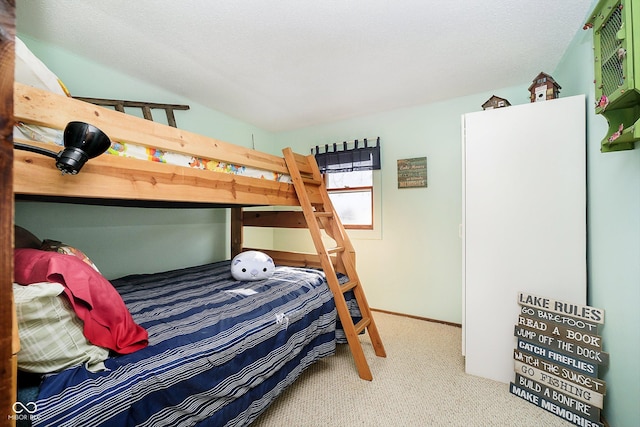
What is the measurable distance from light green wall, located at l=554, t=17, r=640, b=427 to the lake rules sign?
7cm

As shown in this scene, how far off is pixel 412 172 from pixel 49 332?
9.98ft

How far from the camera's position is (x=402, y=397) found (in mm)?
1740

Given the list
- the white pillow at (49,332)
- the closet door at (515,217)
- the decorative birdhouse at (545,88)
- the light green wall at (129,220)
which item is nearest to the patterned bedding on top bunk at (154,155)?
the white pillow at (49,332)

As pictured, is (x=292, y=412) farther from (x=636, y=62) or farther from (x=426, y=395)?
(x=636, y=62)

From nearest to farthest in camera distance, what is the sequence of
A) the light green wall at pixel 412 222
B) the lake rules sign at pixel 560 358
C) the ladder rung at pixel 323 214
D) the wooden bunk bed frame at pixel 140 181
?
the wooden bunk bed frame at pixel 140 181, the light green wall at pixel 412 222, the lake rules sign at pixel 560 358, the ladder rung at pixel 323 214

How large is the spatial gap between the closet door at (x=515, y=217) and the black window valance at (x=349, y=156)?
1.31 metres

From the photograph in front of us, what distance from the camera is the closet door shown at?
1729 millimetres

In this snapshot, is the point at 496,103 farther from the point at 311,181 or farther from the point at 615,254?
the point at 311,181

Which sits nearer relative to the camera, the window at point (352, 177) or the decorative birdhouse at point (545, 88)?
the decorative birdhouse at point (545, 88)

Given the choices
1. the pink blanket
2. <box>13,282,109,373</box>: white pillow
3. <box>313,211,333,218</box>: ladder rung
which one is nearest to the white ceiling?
<box>313,211,333,218</box>: ladder rung

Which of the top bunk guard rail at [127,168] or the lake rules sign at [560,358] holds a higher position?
the top bunk guard rail at [127,168]

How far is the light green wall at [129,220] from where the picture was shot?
2033 mm

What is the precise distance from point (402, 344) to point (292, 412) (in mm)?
1250

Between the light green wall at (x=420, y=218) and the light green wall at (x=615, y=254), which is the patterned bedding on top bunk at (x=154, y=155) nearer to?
the light green wall at (x=420, y=218)
